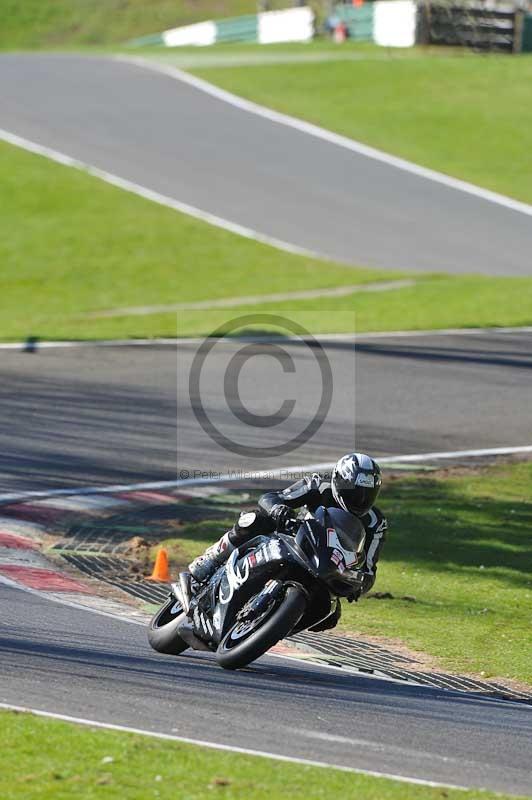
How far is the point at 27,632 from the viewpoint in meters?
9.52

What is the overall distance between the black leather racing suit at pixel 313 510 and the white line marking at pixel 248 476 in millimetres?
5995

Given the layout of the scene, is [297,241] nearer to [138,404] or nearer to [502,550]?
[138,404]

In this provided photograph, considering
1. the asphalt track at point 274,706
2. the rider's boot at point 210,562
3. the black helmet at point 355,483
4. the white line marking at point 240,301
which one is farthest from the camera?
the white line marking at point 240,301

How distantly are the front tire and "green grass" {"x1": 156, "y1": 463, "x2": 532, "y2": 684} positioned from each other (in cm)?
210

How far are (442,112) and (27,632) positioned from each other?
40.5 m

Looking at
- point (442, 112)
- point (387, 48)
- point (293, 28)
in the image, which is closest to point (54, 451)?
point (442, 112)

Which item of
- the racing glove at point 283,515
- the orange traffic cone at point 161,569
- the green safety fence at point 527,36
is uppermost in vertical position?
→ the racing glove at point 283,515

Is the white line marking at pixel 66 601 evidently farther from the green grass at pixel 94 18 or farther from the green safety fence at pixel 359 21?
the green grass at pixel 94 18

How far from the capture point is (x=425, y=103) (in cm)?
4834

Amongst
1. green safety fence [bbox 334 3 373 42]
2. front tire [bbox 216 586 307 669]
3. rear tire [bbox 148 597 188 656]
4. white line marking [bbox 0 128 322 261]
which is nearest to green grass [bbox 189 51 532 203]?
green safety fence [bbox 334 3 373 42]

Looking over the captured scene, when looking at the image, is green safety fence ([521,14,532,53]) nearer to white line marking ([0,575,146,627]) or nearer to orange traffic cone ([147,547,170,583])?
orange traffic cone ([147,547,170,583])

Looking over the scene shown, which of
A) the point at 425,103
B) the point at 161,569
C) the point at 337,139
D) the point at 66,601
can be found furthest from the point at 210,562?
the point at 425,103

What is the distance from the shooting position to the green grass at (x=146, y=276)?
88.4ft

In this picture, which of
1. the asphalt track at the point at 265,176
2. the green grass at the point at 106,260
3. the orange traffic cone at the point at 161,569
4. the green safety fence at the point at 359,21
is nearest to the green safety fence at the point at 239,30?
the green safety fence at the point at 359,21
